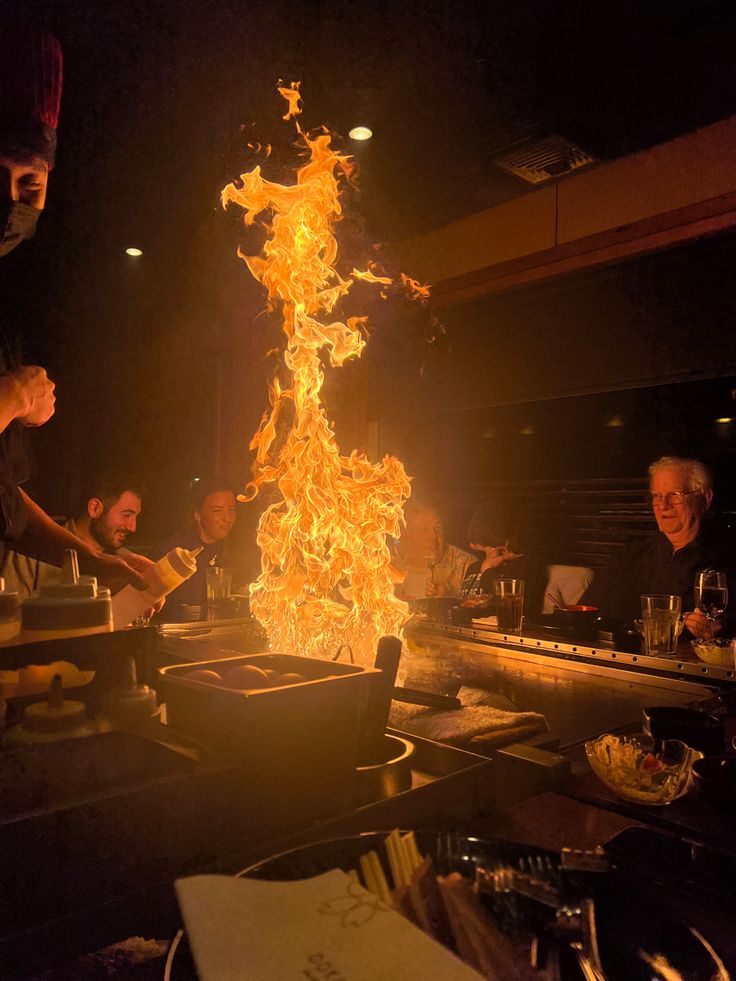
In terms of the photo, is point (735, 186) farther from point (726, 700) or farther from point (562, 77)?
point (726, 700)

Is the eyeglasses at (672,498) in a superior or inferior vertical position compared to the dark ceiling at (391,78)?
inferior

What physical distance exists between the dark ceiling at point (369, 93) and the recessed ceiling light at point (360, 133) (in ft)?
0.22

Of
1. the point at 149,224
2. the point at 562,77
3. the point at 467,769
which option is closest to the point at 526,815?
the point at 467,769

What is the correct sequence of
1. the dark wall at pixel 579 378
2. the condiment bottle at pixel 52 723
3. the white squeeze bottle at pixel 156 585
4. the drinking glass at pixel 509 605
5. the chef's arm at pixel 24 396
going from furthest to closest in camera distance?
the dark wall at pixel 579 378 → the drinking glass at pixel 509 605 → the chef's arm at pixel 24 396 → the white squeeze bottle at pixel 156 585 → the condiment bottle at pixel 52 723

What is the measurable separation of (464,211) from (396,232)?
0.66 meters

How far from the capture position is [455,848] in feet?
2.90

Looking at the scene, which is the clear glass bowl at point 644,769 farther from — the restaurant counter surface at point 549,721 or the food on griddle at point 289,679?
the food on griddle at point 289,679

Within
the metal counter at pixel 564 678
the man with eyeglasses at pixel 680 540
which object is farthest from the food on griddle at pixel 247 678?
the man with eyeglasses at pixel 680 540

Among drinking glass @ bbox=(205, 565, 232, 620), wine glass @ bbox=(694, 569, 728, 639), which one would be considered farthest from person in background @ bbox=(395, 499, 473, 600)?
wine glass @ bbox=(694, 569, 728, 639)

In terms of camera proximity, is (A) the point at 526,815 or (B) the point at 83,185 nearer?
(A) the point at 526,815

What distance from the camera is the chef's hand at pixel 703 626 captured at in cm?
262

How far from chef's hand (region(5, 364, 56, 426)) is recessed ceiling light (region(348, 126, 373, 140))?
246 centimetres

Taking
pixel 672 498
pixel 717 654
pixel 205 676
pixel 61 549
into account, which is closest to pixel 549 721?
pixel 717 654

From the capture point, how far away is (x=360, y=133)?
4.15 m
